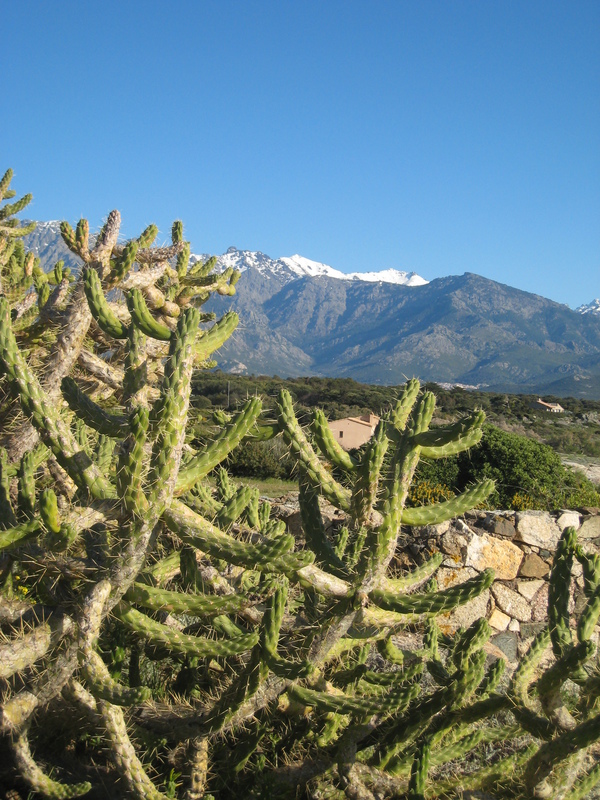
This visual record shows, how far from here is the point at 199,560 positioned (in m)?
4.34

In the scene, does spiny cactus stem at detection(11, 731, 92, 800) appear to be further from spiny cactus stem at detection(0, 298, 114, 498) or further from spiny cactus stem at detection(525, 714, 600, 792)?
spiny cactus stem at detection(525, 714, 600, 792)

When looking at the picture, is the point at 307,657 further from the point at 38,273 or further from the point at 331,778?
the point at 38,273

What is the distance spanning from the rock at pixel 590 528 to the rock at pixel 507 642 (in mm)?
1736

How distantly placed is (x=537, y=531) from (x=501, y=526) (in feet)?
1.56

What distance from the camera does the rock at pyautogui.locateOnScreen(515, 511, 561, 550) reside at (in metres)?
8.20

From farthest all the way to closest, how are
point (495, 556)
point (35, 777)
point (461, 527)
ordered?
point (495, 556), point (461, 527), point (35, 777)

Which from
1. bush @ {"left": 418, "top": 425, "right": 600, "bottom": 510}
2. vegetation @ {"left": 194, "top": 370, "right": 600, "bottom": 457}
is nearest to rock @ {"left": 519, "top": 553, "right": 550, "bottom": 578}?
bush @ {"left": 418, "top": 425, "right": 600, "bottom": 510}

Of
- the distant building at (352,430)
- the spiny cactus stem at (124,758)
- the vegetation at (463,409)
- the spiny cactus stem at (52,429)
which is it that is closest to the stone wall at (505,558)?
the distant building at (352,430)

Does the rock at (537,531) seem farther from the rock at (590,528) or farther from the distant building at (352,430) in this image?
the distant building at (352,430)

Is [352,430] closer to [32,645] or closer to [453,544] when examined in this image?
[453,544]

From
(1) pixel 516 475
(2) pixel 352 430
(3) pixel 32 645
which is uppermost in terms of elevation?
(2) pixel 352 430

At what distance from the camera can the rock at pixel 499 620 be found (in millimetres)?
7738

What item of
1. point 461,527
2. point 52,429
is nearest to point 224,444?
point 52,429

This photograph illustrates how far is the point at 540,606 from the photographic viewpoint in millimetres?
8180
